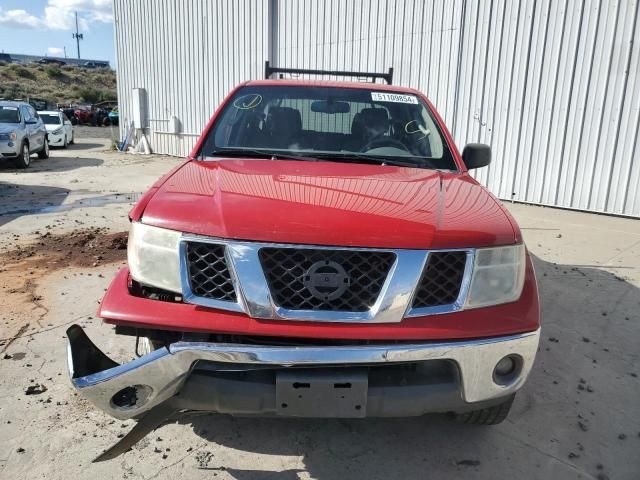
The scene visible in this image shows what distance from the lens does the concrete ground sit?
2357 millimetres

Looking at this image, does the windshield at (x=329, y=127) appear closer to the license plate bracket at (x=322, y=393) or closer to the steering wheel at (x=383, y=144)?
the steering wheel at (x=383, y=144)

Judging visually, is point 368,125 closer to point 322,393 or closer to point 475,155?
point 475,155

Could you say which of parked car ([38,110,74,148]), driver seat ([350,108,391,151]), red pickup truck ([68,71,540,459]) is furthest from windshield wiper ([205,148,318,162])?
parked car ([38,110,74,148])

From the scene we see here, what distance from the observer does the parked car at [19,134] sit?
38.9ft

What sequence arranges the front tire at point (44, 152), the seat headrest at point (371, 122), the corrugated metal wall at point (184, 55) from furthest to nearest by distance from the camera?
the front tire at point (44, 152), the corrugated metal wall at point (184, 55), the seat headrest at point (371, 122)

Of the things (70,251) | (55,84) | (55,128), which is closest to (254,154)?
(70,251)

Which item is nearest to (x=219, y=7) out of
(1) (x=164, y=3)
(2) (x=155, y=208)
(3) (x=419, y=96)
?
(1) (x=164, y=3)

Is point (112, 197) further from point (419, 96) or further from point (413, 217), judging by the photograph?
point (413, 217)

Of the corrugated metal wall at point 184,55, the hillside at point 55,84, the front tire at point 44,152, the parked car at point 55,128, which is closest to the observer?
the corrugated metal wall at point 184,55

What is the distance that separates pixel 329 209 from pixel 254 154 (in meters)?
1.19

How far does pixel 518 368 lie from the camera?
2.06m

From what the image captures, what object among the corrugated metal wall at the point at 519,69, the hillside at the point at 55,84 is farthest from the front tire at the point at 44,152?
the hillside at the point at 55,84

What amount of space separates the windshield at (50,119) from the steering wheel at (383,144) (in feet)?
59.8

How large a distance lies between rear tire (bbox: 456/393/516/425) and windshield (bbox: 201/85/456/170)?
145 centimetres
